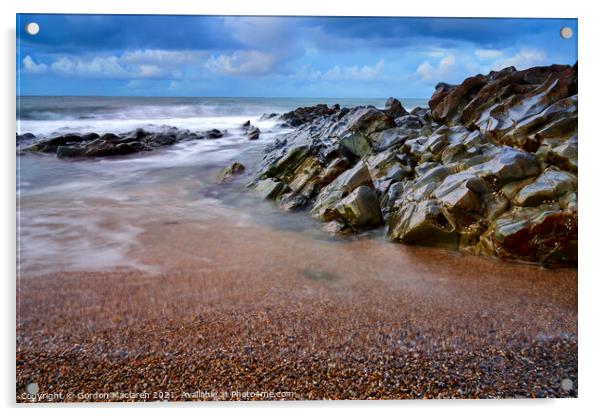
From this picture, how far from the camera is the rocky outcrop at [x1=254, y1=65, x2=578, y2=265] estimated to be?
350 cm

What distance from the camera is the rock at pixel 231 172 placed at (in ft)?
16.4

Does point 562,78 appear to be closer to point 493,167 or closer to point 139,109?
point 493,167

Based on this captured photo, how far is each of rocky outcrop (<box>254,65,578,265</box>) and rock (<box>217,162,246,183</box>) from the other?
29 cm

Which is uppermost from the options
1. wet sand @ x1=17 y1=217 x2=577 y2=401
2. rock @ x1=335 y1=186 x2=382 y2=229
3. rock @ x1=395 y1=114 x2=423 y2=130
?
rock @ x1=395 y1=114 x2=423 y2=130

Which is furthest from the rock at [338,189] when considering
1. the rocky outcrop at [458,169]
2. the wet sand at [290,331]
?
the wet sand at [290,331]

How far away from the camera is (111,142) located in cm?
437

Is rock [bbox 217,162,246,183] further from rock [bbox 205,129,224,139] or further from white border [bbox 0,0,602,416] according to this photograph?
A: white border [bbox 0,0,602,416]

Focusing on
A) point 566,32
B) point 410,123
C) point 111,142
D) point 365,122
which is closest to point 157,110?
point 111,142

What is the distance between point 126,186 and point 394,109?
2.76 m

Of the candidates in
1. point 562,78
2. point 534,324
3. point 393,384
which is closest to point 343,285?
point 393,384

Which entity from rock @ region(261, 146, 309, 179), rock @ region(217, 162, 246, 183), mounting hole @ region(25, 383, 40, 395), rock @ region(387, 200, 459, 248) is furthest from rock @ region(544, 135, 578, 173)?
mounting hole @ region(25, 383, 40, 395)

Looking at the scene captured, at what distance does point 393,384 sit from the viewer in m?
2.58

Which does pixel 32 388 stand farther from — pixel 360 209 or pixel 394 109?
pixel 394 109

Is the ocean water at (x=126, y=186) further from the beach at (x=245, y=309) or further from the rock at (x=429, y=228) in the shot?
the rock at (x=429, y=228)
